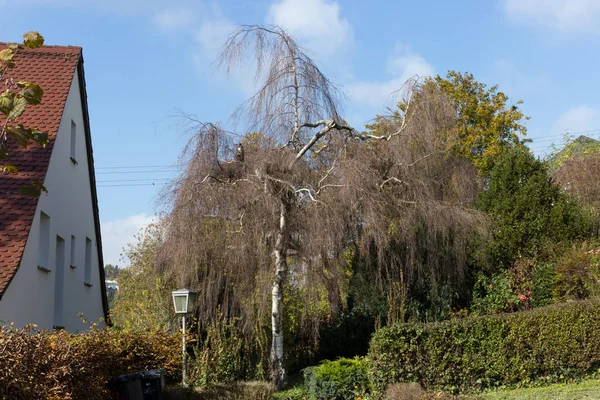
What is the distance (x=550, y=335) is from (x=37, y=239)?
10.1 metres

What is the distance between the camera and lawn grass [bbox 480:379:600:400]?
10.6 m

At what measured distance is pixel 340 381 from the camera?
1318cm

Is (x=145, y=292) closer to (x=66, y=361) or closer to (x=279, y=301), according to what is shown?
(x=279, y=301)

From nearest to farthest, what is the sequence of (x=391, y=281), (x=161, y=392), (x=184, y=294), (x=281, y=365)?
(x=161, y=392)
(x=184, y=294)
(x=281, y=365)
(x=391, y=281)

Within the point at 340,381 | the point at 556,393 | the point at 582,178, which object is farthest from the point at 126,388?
the point at 582,178

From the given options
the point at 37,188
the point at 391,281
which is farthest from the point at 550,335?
the point at 37,188

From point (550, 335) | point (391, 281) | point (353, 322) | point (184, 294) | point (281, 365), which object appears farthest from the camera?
point (353, 322)

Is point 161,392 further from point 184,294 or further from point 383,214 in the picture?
point 383,214

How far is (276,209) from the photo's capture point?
14203 mm

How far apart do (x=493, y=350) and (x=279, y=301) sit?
452 centimetres

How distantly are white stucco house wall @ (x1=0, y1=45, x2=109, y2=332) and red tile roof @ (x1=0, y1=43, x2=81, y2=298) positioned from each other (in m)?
0.02

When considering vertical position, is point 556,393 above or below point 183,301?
below

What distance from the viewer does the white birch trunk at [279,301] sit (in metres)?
14.4

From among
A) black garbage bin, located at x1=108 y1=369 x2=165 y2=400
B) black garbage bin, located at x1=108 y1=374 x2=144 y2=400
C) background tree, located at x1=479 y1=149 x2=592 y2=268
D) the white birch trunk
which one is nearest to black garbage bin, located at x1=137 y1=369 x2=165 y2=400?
black garbage bin, located at x1=108 y1=369 x2=165 y2=400
